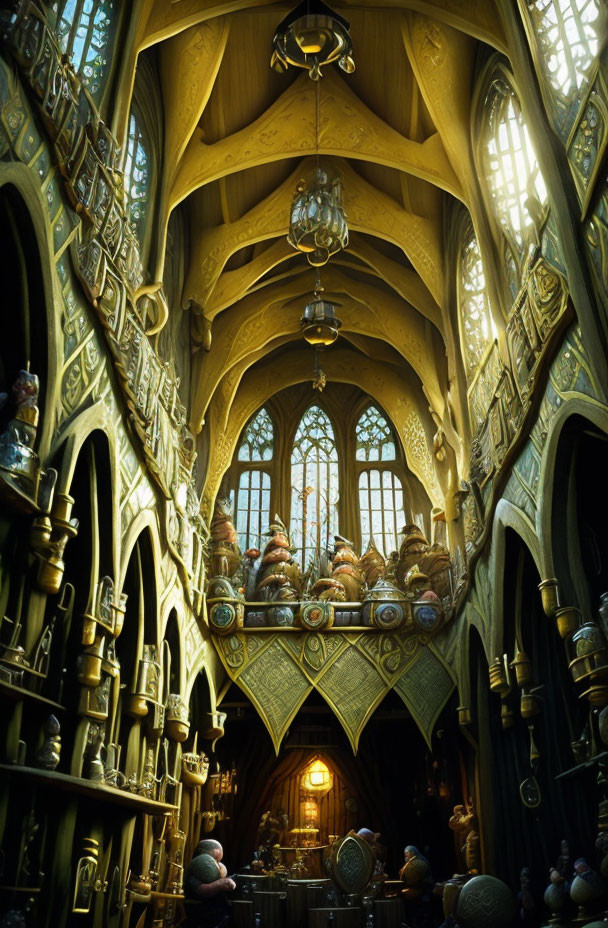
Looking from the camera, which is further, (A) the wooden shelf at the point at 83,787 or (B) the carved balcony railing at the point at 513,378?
(B) the carved balcony railing at the point at 513,378

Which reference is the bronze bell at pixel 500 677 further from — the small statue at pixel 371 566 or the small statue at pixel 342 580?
the small statue at pixel 371 566

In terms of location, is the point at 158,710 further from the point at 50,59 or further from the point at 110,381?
the point at 50,59

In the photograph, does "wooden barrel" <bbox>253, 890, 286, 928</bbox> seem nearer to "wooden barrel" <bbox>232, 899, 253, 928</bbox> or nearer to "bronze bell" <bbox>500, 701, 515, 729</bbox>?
"wooden barrel" <bbox>232, 899, 253, 928</bbox>

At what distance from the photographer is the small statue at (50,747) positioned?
7934mm

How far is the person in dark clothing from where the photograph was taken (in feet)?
39.8

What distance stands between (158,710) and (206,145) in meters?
9.77

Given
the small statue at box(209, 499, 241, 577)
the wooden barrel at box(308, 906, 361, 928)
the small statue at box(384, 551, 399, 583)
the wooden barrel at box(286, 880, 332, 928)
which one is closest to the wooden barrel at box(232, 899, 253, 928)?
the wooden barrel at box(286, 880, 332, 928)

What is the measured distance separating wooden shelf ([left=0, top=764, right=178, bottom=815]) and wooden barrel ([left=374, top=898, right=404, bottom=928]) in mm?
3359

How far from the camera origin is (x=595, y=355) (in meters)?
8.45

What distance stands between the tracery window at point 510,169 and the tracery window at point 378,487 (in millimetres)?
9286

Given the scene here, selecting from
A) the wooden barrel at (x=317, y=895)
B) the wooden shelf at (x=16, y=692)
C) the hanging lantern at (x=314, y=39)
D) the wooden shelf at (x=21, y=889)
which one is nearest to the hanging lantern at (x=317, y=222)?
the hanging lantern at (x=314, y=39)

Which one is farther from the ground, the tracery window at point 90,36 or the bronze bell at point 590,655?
the tracery window at point 90,36

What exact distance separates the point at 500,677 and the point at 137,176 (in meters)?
9.61

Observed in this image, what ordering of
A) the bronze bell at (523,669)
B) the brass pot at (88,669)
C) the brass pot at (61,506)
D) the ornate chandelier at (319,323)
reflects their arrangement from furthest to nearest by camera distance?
the ornate chandelier at (319,323) → the bronze bell at (523,669) → the brass pot at (88,669) → the brass pot at (61,506)
